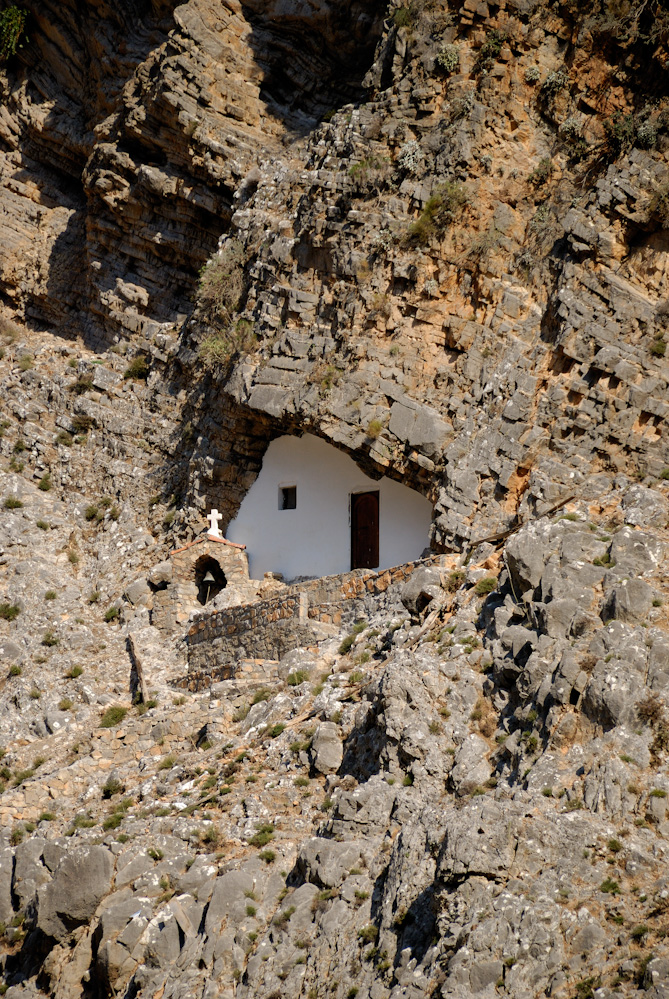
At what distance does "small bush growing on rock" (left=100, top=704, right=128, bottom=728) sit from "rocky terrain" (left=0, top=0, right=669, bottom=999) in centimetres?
8

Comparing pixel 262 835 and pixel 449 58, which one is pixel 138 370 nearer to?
pixel 449 58

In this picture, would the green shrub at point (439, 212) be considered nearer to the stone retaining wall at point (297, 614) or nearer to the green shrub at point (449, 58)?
the green shrub at point (449, 58)

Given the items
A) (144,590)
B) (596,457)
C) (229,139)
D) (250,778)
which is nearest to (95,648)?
(144,590)

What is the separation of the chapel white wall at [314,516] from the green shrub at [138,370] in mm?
4945

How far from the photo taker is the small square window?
2336cm

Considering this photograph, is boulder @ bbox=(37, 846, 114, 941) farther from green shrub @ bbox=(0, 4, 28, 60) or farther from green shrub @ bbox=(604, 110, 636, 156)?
green shrub @ bbox=(0, 4, 28, 60)

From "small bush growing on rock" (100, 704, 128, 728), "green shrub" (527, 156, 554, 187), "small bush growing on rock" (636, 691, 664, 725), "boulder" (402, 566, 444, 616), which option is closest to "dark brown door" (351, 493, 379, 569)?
"boulder" (402, 566, 444, 616)

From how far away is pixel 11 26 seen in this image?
29.5 meters

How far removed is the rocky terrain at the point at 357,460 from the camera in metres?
12.1

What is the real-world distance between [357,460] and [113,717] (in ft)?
22.0

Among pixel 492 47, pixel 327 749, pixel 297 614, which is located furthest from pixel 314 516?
pixel 492 47

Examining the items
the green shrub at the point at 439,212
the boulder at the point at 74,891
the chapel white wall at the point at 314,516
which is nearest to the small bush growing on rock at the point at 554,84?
the green shrub at the point at 439,212

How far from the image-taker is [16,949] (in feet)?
47.2

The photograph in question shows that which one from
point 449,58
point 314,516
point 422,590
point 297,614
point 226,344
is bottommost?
point 297,614
